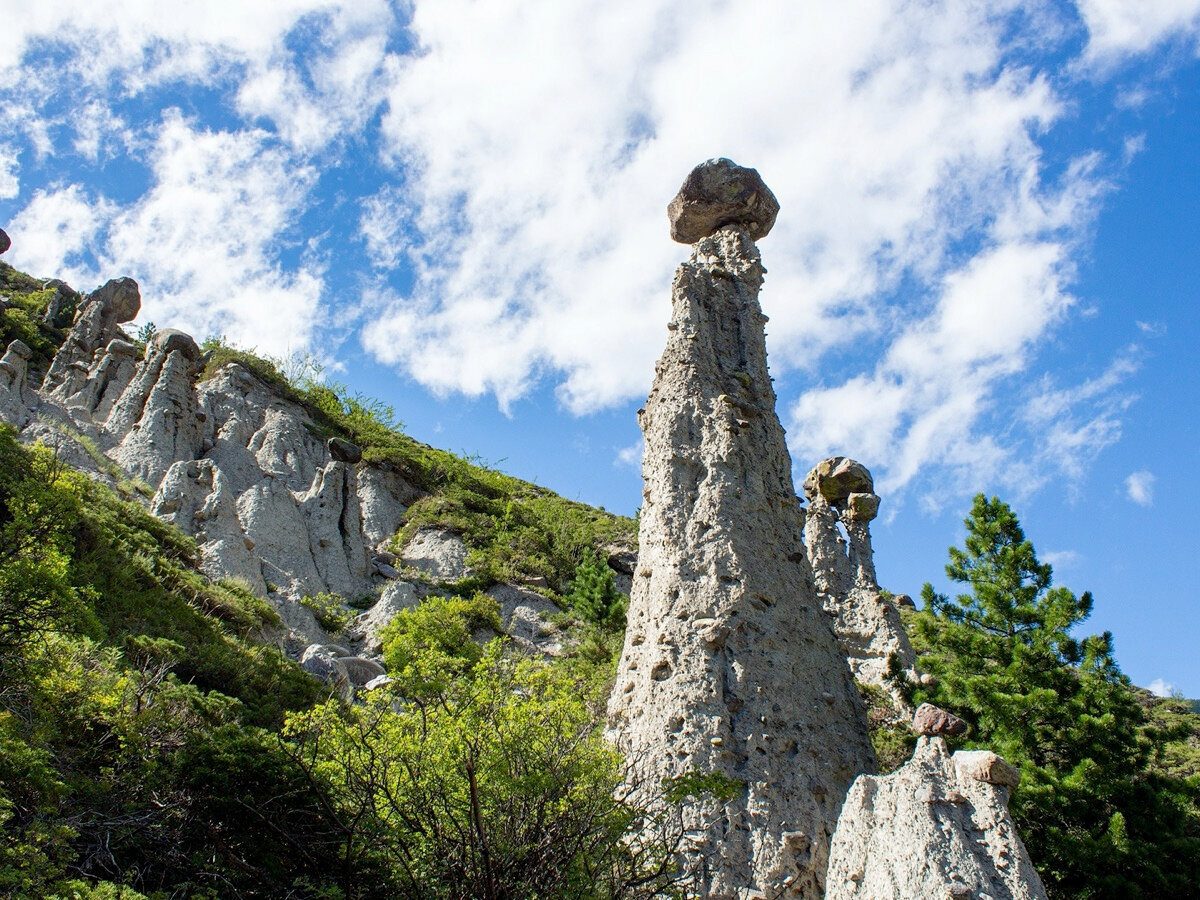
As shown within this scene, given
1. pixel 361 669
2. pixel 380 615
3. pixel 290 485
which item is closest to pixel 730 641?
pixel 361 669

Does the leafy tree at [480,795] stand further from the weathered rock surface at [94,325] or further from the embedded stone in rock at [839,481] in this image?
the weathered rock surface at [94,325]

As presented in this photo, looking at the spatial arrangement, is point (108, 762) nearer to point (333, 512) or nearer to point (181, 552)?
point (181, 552)

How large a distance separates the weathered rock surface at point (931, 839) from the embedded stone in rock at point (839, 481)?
1402 cm

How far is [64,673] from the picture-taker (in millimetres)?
9078

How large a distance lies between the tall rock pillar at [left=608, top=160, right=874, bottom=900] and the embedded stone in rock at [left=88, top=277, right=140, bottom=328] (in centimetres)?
2899

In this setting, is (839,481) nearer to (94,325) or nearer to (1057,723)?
(1057,723)

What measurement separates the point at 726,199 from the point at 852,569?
8.74 meters

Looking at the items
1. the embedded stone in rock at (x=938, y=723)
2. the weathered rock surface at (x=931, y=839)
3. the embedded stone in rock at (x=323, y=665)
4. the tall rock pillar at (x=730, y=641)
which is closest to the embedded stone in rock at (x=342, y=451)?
the embedded stone in rock at (x=323, y=665)

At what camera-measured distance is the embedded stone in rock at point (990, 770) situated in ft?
21.9

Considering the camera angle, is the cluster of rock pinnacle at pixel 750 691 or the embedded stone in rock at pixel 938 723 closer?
the cluster of rock pinnacle at pixel 750 691

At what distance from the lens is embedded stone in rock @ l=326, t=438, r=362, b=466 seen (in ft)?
102

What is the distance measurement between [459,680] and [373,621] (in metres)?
13.5

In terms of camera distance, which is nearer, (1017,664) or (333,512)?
(1017,664)

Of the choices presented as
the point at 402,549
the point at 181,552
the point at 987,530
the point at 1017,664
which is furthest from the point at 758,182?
the point at 402,549
